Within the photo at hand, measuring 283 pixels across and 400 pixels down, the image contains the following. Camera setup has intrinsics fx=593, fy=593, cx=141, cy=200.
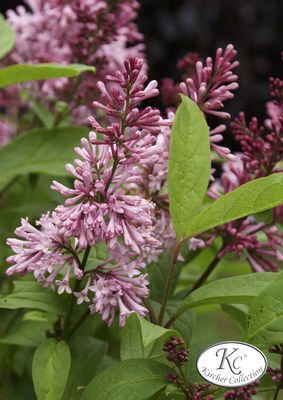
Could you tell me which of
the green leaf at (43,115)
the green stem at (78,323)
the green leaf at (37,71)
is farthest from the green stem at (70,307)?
the green leaf at (43,115)

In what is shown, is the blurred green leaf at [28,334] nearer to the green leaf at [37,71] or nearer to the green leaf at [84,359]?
the green leaf at [84,359]

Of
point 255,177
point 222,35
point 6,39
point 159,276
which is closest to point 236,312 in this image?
point 159,276

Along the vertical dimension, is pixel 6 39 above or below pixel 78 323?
above

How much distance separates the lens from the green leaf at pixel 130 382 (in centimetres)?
69

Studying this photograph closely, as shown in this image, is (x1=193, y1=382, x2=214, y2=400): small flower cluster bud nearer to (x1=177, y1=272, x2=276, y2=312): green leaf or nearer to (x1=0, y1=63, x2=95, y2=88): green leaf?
(x1=177, y1=272, x2=276, y2=312): green leaf

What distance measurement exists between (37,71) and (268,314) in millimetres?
592

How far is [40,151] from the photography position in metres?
1.21

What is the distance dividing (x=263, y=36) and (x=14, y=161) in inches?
88.0

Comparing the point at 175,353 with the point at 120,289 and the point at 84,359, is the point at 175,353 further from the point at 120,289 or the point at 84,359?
the point at 84,359

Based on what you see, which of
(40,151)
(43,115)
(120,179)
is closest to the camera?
(120,179)

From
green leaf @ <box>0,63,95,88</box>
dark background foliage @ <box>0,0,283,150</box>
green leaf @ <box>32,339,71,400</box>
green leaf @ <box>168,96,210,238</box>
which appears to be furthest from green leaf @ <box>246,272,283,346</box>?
dark background foliage @ <box>0,0,283,150</box>

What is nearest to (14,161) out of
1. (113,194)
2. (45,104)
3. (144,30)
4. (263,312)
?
(45,104)

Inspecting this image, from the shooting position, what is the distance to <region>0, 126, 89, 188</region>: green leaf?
3.85 feet

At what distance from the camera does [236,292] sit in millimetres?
747
